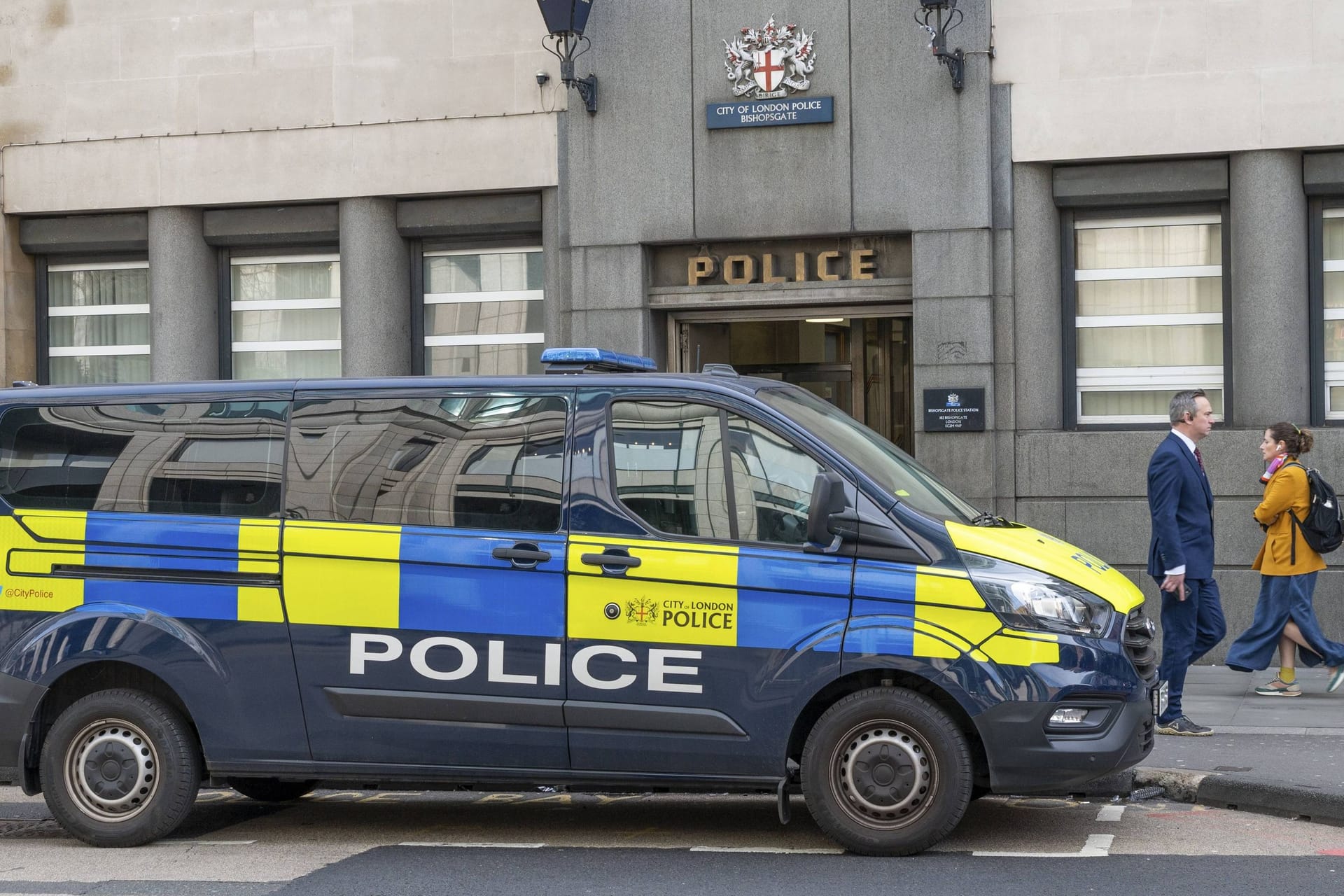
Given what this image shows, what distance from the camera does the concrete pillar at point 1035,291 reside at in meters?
13.1

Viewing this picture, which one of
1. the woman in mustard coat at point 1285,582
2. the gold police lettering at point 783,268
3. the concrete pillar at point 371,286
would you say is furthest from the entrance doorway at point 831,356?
the woman in mustard coat at point 1285,582

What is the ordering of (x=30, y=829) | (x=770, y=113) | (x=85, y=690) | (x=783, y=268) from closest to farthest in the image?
(x=85, y=690) → (x=30, y=829) → (x=770, y=113) → (x=783, y=268)

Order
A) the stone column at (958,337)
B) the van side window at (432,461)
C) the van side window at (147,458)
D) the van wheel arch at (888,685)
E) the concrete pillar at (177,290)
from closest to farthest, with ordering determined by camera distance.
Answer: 1. the van wheel arch at (888,685)
2. the van side window at (432,461)
3. the van side window at (147,458)
4. the stone column at (958,337)
5. the concrete pillar at (177,290)

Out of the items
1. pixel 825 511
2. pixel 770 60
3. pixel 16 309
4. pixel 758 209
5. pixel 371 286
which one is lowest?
pixel 825 511

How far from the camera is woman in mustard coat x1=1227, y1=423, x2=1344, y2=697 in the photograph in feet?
34.8

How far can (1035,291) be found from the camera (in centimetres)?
1313

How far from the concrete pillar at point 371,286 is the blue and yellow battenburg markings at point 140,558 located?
732 centimetres

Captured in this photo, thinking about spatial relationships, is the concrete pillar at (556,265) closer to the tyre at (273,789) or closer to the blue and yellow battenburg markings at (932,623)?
the tyre at (273,789)

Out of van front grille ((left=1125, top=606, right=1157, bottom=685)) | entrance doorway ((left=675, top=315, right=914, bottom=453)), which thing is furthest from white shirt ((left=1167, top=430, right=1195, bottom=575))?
entrance doorway ((left=675, top=315, right=914, bottom=453))

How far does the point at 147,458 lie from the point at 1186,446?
5610 mm

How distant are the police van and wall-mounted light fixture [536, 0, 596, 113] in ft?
22.4

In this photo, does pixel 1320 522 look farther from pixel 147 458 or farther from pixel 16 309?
pixel 16 309

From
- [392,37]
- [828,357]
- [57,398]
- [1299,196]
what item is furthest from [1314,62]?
[57,398]

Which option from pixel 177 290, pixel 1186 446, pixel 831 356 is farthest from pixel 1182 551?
pixel 177 290
